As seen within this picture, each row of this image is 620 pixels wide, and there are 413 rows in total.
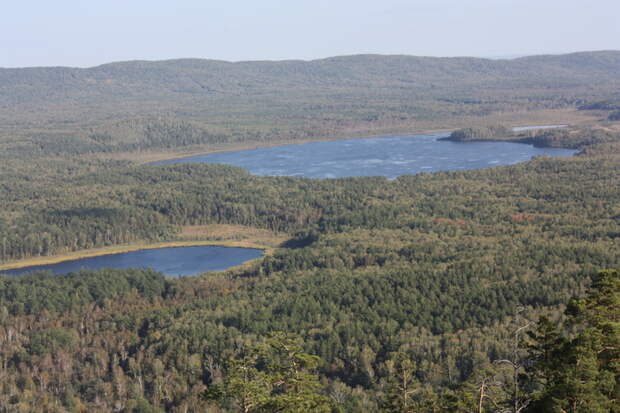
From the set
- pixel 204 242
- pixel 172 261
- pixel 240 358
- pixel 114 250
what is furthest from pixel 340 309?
pixel 114 250

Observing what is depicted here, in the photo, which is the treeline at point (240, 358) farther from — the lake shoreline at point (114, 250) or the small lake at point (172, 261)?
the lake shoreline at point (114, 250)

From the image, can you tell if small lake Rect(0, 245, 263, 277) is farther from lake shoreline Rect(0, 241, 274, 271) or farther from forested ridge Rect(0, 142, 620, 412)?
forested ridge Rect(0, 142, 620, 412)

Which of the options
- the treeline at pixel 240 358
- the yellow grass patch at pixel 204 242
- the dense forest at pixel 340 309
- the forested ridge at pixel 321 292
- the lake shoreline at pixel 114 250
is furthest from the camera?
the yellow grass patch at pixel 204 242

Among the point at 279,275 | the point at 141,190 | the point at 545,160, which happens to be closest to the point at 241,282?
the point at 279,275

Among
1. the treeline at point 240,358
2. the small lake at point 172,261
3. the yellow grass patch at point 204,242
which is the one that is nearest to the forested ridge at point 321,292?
the treeline at point 240,358

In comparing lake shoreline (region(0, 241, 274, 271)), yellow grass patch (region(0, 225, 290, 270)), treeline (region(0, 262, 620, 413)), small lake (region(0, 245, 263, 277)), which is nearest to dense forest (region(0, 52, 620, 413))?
treeline (region(0, 262, 620, 413))

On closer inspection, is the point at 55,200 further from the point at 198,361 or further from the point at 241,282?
the point at 198,361

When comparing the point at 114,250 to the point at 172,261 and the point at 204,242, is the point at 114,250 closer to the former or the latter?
the point at 172,261
